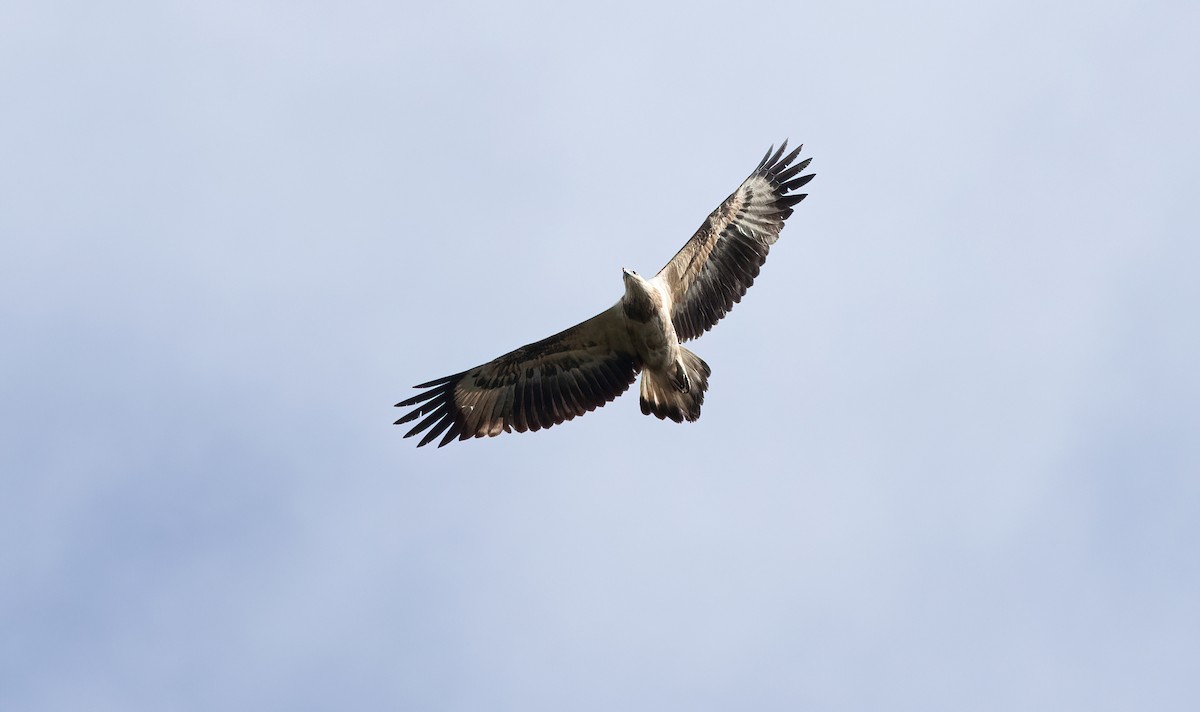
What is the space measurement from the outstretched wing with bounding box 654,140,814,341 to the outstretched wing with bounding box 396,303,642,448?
36.1 inches

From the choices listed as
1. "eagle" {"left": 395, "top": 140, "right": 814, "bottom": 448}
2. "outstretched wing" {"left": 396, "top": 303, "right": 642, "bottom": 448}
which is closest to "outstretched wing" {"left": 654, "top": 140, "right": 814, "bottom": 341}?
"eagle" {"left": 395, "top": 140, "right": 814, "bottom": 448}

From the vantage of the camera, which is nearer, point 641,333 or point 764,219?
point 641,333

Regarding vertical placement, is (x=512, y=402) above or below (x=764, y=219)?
below

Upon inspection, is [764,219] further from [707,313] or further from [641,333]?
[641,333]

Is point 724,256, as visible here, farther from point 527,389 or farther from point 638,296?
point 527,389

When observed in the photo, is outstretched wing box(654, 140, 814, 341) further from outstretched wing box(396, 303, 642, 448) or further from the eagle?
outstretched wing box(396, 303, 642, 448)

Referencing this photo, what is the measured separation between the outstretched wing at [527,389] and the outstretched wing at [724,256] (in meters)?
0.92

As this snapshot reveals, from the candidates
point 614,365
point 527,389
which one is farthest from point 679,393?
point 527,389

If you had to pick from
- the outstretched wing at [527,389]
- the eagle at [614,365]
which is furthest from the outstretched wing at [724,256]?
the outstretched wing at [527,389]

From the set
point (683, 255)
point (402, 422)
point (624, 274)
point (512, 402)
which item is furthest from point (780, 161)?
point (402, 422)

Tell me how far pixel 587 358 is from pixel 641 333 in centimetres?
88

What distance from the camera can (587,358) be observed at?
49.6ft

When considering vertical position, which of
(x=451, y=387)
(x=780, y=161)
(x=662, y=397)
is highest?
(x=780, y=161)

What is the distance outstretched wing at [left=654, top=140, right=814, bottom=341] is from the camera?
49.9ft
